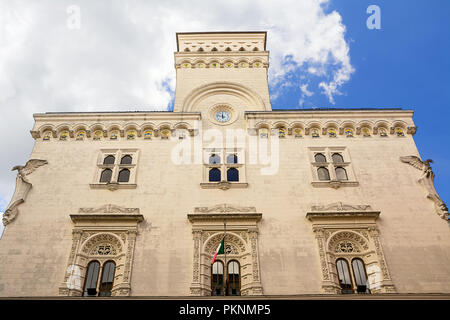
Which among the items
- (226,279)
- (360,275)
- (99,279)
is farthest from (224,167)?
(360,275)

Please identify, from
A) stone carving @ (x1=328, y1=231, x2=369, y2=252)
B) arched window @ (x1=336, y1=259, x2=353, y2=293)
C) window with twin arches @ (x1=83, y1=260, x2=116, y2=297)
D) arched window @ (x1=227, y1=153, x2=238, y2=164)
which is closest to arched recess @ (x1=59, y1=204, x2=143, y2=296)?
window with twin arches @ (x1=83, y1=260, x2=116, y2=297)

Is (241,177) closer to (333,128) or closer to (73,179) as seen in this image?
(333,128)

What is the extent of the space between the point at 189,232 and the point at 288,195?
5.10 meters

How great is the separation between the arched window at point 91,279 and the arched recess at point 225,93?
10.0m

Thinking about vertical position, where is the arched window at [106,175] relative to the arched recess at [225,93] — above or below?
below

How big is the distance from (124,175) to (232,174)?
5.56m

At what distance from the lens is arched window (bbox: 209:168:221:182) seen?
18.9m

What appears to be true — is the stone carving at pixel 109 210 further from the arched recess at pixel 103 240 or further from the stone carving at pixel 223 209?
the stone carving at pixel 223 209

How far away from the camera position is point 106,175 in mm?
19109

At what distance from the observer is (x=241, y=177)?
18719mm

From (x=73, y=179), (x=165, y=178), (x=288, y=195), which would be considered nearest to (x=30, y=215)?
(x=73, y=179)

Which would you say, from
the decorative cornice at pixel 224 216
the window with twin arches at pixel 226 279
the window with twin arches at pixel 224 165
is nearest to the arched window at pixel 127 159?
the window with twin arches at pixel 224 165

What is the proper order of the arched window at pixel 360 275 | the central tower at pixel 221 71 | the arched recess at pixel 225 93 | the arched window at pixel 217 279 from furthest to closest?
the central tower at pixel 221 71
the arched recess at pixel 225 93
the arched window at pixel 217 279
the arched window at pixel 360 275

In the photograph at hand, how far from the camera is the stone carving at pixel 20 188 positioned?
17.3m
